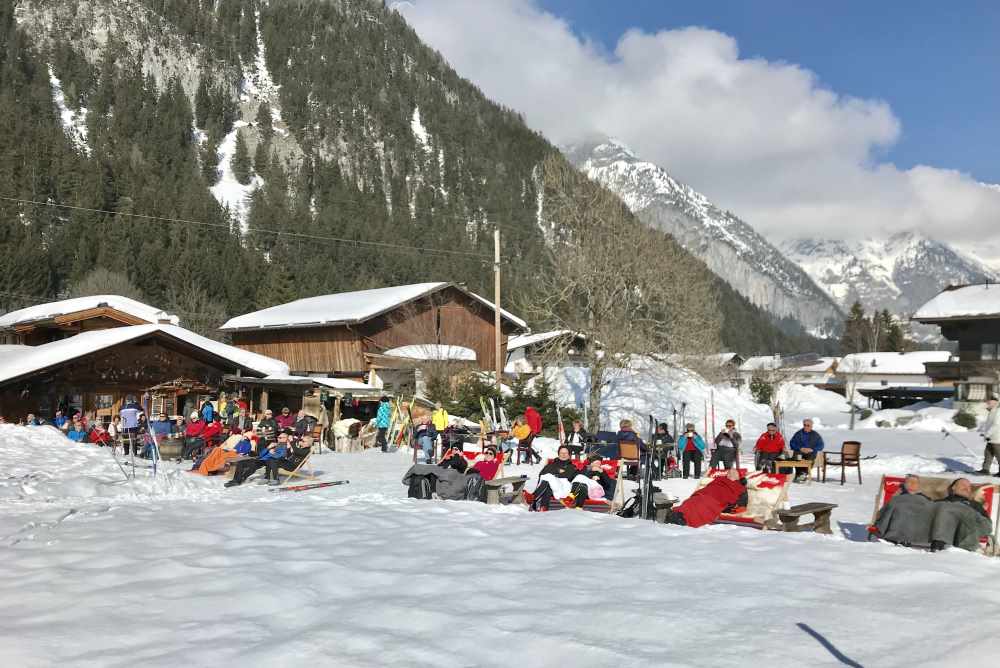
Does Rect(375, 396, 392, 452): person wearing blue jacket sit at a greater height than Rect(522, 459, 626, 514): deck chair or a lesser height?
greater

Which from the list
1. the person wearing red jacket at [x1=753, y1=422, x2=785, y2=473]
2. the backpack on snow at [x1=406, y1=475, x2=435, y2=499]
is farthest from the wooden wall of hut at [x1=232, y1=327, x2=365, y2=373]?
the backpack on snow at [x1=406, y1=475, x2=435, y2=499]

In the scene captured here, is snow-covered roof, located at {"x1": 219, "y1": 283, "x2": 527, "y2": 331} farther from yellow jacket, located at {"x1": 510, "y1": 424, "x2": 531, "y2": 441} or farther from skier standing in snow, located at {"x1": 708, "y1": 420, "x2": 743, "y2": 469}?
skier standing in snow, located at {"x1": 708, "y1": 420, "x2": 743, "y2": 469}

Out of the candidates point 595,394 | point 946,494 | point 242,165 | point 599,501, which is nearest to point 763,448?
point 599,501

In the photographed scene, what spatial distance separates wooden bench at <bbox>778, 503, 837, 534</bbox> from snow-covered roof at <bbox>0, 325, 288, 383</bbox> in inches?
826

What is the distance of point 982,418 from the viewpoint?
120 feet

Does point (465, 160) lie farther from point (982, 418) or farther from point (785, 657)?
point (785, 657)

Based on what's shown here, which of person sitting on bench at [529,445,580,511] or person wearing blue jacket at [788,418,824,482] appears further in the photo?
person wearing blue jacket at [788,418,824,482]

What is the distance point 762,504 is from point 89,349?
68.2ft

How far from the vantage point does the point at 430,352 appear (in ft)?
126

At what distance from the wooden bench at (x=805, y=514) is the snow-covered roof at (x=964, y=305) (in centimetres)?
3692

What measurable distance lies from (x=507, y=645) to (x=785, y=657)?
5.57 feet

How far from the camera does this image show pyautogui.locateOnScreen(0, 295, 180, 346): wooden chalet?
33.5m

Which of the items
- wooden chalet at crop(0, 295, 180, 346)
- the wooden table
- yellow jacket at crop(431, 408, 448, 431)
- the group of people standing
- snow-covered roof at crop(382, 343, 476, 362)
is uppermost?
wooden chalet at crop(0, 295, 180, 346)

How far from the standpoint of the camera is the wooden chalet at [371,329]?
3750 cm
